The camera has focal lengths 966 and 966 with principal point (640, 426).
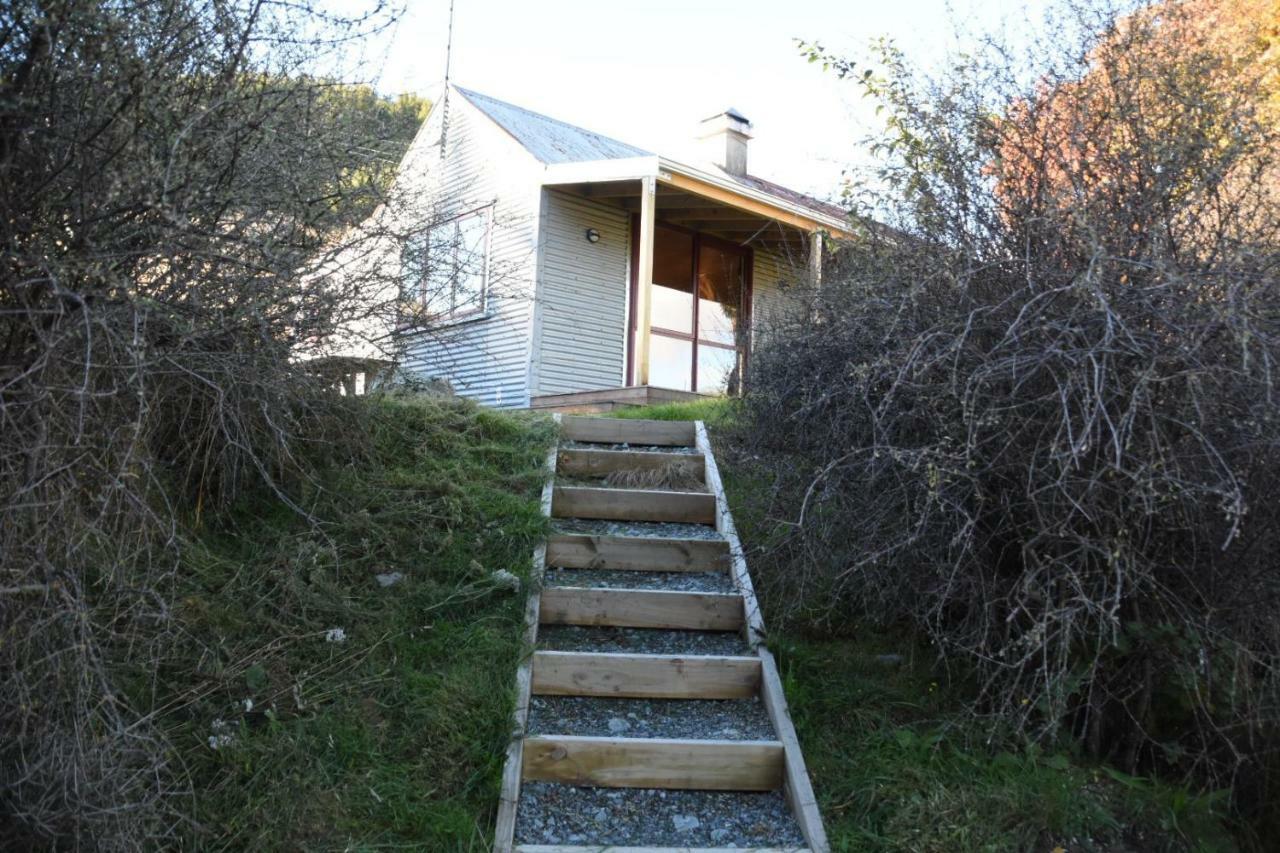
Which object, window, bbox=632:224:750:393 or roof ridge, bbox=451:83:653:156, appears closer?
window, bbox=632:224:750:393

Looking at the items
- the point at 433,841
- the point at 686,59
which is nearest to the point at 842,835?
the point at 433,841

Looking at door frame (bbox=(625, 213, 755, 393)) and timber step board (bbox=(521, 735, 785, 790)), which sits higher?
door frame (bbox=(625, 213, 755, 393))

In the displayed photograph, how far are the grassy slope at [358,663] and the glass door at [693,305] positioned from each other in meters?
7.05

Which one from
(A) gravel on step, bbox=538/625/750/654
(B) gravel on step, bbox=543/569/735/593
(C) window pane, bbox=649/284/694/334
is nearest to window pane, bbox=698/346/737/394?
(C) window pane, bbox=649/284/694/334

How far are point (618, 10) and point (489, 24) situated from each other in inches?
196

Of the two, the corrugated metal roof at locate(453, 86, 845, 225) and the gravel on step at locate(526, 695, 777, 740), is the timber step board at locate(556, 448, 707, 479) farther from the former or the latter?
the corrugated metal roof at locate(453, 86, 845, 225)

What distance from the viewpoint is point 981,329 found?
11.4ft

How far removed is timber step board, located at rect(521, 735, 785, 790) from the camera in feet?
12.7

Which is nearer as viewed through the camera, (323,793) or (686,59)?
(323,793)

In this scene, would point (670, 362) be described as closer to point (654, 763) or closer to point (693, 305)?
point (693, 305)

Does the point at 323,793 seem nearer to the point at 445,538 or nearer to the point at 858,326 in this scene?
the point at 445,538

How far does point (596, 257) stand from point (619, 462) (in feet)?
20.5

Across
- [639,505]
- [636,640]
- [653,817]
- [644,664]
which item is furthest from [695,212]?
[653,817]

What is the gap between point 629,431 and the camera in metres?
7.17
